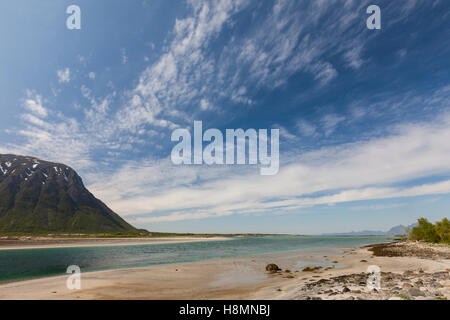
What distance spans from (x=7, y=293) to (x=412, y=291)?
36.3 meters

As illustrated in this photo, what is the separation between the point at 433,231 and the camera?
84.7 metres

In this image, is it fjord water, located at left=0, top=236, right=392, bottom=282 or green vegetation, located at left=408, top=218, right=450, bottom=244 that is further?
green vegetation, located at left=408, top=218, right=450, bottom=244

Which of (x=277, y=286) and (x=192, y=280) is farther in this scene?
(x=192, y=280)

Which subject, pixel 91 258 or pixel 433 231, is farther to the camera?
pixel 433 231

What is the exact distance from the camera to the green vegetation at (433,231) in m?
74.6

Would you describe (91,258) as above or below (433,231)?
below

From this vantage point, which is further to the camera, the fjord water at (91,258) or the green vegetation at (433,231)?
the green vegetation at (433,231)

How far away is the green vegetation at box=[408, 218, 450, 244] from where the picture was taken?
74625mm

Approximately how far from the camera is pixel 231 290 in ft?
68.5
